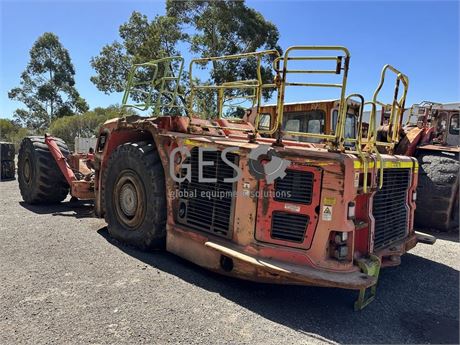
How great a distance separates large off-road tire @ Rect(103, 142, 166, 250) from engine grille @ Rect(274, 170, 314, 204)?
177cm

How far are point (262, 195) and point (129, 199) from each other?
91.4 inches

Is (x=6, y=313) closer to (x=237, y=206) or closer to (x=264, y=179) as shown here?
(x=237, y=206)

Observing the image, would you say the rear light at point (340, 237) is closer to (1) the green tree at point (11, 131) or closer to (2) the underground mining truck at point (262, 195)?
(2) the underground mining truck at point (262, 195)

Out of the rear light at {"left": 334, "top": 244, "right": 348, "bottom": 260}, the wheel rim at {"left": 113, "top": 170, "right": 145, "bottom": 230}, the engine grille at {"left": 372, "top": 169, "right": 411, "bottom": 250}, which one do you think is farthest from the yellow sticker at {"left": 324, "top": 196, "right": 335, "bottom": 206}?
the wheel rim at {"left": 113, "top": 170, "right": 145, "bottom": 230}

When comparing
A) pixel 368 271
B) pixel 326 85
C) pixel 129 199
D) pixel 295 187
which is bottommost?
pixel 368 271

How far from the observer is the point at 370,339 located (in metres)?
3.40

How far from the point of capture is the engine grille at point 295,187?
3.83 meters

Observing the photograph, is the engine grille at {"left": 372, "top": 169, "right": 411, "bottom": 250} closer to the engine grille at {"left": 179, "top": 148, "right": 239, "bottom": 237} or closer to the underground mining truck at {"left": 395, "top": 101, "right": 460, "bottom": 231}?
the engine grille at {"left": 179, "top": 148, "right": 239, "bottom": 237}

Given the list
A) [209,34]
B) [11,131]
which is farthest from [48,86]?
[209,34]

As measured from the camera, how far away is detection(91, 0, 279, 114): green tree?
17.1 m

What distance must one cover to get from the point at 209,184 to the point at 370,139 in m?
1.94

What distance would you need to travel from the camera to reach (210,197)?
15.0ft

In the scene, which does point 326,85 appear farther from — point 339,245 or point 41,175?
point 41,175

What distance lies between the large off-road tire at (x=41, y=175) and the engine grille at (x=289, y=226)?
5.66 m
